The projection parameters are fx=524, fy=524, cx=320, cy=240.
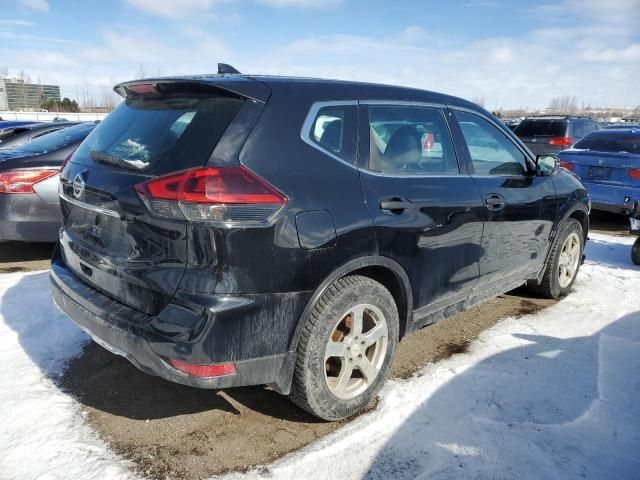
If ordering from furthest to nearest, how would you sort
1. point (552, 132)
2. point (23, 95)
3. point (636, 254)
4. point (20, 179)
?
1. point (23, 95)
2. point (552, 132)
3. point (636, 254)
4. point (20, 179)

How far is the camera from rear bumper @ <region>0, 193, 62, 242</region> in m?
5.28

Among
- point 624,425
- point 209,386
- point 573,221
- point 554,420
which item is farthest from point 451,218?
point 573,221

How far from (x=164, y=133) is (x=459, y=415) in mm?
2220

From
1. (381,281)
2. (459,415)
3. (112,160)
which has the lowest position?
(459,415)

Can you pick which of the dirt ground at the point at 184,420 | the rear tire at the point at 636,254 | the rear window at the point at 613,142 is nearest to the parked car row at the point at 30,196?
the dirt ground at the point at 184,420

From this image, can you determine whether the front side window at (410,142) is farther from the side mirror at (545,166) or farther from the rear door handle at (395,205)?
the side mirror at (545,166)

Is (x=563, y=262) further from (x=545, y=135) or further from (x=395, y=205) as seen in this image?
(x=545, y=135)

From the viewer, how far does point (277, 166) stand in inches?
96.4

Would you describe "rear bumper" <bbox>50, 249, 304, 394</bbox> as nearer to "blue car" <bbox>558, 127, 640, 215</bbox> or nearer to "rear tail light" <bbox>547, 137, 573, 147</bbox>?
"blue car" <bbox>558, 127, 640, 215</bbox>

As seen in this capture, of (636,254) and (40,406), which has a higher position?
(636,254)

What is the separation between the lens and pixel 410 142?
3.26 meters

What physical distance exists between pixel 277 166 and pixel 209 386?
1.06 m

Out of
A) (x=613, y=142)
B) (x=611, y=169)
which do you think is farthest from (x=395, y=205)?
(x=613, y=142)

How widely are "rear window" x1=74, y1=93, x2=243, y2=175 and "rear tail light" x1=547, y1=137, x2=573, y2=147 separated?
12.6 metres
